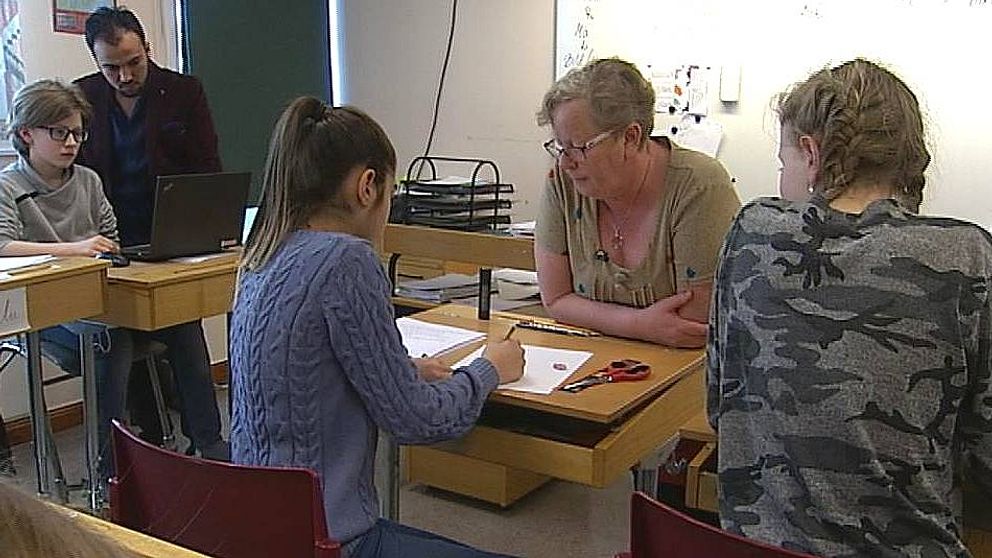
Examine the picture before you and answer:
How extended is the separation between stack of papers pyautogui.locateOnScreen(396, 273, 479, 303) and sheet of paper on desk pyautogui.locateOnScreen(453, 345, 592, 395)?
3.28 ft

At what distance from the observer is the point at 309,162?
1.50m

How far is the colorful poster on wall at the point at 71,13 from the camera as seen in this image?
11.4 ft

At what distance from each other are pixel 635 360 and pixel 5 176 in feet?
6.14

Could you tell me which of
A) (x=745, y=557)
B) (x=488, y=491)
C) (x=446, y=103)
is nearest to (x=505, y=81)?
(x=446, y=103)

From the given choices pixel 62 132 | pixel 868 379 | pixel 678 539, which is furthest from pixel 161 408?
pixel 868 379

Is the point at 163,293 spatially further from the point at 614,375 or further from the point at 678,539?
the point at 678,539

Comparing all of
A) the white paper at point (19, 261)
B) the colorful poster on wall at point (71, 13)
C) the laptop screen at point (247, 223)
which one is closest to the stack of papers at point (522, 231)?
the laptop screen at point (247, 223)

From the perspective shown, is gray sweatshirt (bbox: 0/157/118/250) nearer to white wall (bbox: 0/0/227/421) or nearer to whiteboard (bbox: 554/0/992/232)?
white wall (bbox: 0/0/227/421)

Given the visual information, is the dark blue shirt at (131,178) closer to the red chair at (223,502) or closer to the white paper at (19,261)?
the white paper at (19,261)

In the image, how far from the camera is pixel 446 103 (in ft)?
14.1

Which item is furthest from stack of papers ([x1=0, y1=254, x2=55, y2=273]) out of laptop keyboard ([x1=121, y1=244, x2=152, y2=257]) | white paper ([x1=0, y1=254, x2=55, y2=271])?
laptop keyboard ([x1=121, y1=244, x2=152, y2=257])

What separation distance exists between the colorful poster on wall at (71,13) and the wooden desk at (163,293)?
1278 millimetres

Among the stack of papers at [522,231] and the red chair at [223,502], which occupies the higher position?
the stack of papers at [522,231]

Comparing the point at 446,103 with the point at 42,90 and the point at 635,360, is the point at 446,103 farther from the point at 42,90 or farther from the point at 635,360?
the point at 635,360
